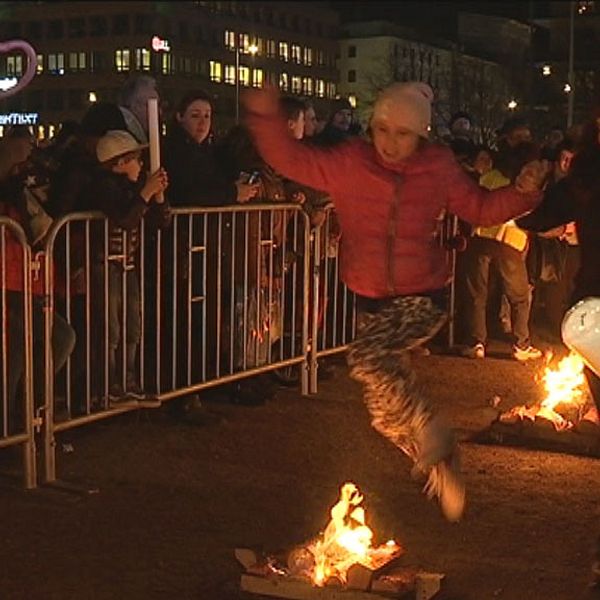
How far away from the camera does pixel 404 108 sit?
587 cm

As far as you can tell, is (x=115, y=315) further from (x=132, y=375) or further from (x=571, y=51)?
(x=571, y=51)

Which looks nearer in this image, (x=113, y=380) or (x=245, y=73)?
(x=113, y=380)

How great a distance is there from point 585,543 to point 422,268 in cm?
182

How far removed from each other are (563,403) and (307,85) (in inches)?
5130

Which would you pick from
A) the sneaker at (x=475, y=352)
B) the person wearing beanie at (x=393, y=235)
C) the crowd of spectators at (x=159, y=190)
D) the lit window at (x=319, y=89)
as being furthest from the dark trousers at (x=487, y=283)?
the lit window at (x=319, y=89)

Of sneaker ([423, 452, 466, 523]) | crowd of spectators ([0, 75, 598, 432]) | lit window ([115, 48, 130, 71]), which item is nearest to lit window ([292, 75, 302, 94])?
lit window ([115, 48, 130, 71])

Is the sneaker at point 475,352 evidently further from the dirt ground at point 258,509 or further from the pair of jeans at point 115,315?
the pair of jeans at point 115,315

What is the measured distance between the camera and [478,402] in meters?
10.4

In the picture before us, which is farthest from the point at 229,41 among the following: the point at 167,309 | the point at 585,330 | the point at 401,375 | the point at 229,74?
the point at 585,330

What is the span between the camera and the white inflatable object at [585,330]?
17.5ft

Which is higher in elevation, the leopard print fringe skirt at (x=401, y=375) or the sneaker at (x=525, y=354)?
the leopard print fringe skirt at (x=401, y=375)

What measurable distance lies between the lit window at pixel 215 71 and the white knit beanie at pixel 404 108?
124606mm

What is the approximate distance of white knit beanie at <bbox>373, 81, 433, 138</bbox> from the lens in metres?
5.87

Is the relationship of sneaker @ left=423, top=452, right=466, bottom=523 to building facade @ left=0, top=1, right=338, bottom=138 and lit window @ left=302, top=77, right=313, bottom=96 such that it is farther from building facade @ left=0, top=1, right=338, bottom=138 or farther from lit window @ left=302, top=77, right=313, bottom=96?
lit window @ left=302, top=77, right=313, bottom=96
